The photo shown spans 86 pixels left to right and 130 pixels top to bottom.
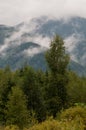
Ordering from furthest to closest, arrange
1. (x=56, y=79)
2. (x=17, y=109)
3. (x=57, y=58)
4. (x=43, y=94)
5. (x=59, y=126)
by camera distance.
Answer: (x=43, y=94) < (x=57, y=58) < (x=56, y=79) < (x=17, y=109) < (x=59, y=126)

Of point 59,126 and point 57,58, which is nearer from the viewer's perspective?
point 59,126

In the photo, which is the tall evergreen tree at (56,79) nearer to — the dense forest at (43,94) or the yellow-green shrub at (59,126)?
the dense forest at (43,94)

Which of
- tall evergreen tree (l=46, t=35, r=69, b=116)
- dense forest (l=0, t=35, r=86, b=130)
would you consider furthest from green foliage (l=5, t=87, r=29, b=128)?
tall evergreen tree (l=46, t=35, r=69, b=116)

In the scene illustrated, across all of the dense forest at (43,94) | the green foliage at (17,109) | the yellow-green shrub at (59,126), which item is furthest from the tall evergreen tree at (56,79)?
the yellow-green shrub at (59,126)

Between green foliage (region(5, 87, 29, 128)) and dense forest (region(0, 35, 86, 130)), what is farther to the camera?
dense forest (region(0, 35, 86, 130))

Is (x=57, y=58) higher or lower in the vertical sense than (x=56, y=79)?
higher

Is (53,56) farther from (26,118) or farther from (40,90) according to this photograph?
(26,118)

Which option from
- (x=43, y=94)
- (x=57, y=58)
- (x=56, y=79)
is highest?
(x=57, y=58)

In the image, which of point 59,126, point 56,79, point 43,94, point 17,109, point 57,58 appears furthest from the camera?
point 43,94

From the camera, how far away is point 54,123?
1561 cm

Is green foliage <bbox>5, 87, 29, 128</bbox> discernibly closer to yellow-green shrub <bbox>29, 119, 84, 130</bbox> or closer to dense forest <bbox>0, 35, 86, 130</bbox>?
dense forest <bbox>0, 35, 86, 130</bbox>

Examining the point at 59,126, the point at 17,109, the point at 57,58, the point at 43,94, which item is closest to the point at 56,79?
the point at 57,58

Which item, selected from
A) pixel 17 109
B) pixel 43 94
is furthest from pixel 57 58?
pixel 17 109

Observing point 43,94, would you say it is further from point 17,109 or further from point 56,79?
point 17,109
